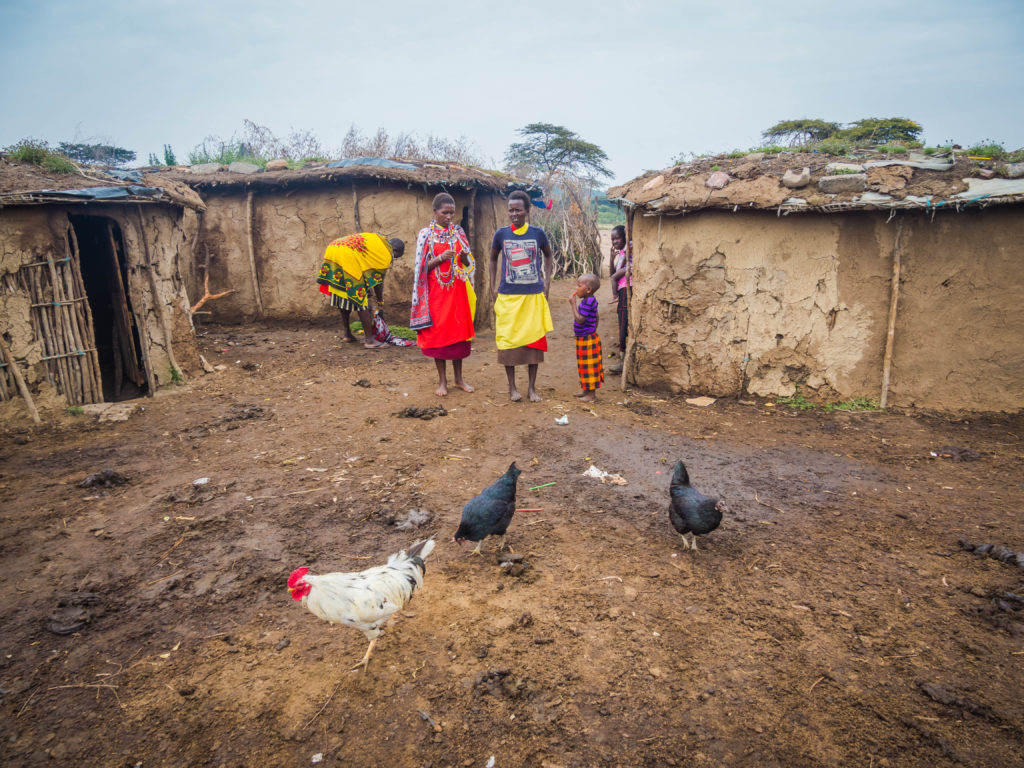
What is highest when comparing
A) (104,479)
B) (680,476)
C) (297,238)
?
(297,238)

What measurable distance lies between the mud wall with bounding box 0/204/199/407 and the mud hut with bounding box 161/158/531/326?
263cm

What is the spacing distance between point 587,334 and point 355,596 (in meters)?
3.89

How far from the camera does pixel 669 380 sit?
611 cm

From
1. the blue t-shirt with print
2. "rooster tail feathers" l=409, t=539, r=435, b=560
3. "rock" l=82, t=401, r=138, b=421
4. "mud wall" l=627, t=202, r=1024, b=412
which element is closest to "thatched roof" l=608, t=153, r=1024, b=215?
"mud wall" l=627, t=202, r=1024, b=412

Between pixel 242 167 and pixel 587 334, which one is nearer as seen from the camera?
pixel 587 334

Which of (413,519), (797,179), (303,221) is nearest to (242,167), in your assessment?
(303,221)

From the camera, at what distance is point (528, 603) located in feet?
9.10

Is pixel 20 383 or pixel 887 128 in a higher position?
pixel 887 128

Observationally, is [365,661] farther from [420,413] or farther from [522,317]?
[522,317]

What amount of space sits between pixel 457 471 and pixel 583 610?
178 centimetres

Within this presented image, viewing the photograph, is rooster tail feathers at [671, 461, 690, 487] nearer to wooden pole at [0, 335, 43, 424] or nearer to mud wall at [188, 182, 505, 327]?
wooden pole at [0, 335, 43, 424]

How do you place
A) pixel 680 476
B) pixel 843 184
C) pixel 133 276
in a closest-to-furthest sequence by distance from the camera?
pixel 680 476, pixel 843 184, pixel 133 276

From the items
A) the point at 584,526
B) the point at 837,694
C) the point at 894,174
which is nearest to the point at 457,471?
the point at 584,526

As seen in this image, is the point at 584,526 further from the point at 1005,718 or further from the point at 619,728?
the point at 1005,718
